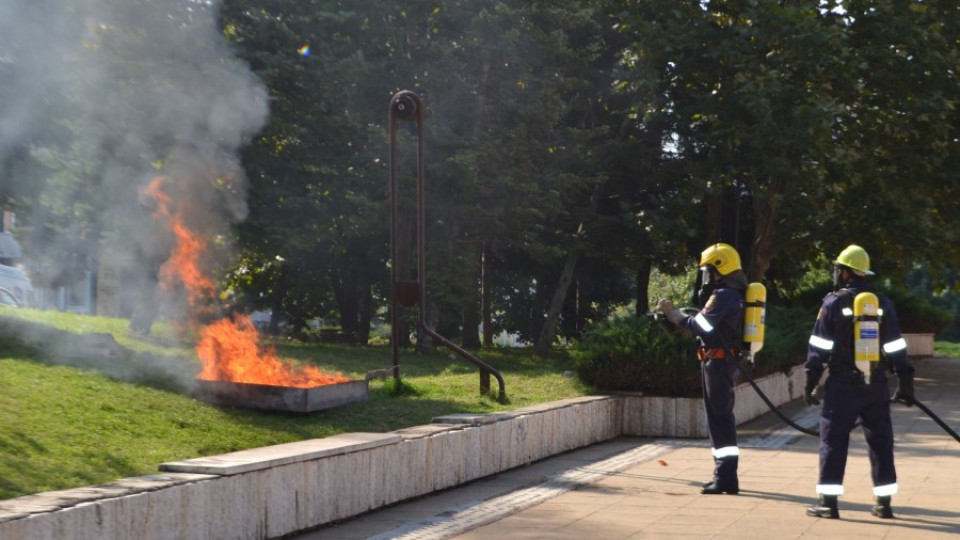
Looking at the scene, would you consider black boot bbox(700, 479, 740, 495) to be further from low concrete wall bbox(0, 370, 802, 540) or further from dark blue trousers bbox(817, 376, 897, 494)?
low concrete wall bbox(0, 370, 802, 540)

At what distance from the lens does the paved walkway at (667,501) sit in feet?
27.4

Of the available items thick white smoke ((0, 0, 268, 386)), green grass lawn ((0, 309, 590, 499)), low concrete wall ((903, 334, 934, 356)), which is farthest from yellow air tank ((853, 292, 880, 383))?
low concrete wall ((903, 334, 934, 356))

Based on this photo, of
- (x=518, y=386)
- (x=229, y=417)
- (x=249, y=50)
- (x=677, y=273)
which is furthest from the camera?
(x=677, y=273)

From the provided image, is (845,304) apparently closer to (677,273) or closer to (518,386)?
(518,386)

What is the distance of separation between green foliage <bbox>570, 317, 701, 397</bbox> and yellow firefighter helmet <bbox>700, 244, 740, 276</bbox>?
4.88 meters

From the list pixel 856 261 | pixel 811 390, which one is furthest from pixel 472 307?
pixel 856 261

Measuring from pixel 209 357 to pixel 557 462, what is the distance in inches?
146

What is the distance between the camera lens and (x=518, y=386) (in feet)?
52.4

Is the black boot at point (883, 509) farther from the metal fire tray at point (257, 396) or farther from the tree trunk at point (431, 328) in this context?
the tree trunk at point (431, 328)

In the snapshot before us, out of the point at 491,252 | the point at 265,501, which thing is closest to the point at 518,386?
the point at 265,501

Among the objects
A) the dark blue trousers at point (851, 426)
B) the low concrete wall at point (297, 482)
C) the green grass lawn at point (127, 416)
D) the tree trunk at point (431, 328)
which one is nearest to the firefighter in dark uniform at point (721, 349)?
the dark blue trousers at point (851, 426)

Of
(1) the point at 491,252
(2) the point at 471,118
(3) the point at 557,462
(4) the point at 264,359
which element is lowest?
(3) the point at 557,462

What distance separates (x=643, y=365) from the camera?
50.3 feet

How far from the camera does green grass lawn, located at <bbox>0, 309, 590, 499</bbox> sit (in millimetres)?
7734
